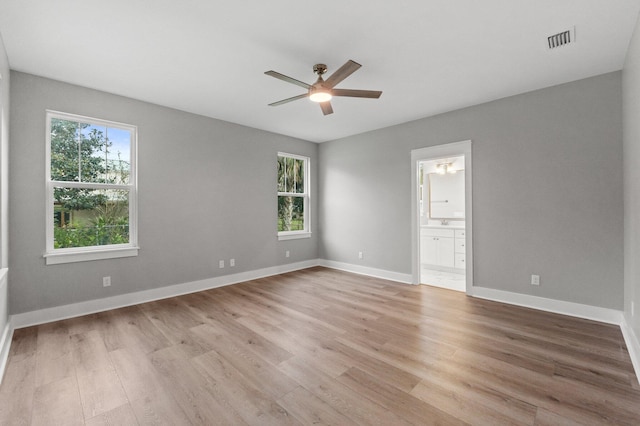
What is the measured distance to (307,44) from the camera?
2.57 meters

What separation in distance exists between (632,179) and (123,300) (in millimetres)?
5775

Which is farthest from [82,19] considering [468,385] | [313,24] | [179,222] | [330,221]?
[330,221]

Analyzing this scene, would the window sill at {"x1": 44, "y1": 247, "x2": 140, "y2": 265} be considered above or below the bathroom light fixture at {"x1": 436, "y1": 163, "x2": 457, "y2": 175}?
below

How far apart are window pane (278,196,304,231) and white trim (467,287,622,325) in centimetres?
350

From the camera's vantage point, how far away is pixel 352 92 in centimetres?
288

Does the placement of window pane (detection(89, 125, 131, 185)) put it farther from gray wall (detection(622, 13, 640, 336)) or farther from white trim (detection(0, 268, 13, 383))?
gray wall (detection(622, 13, 640, 336))

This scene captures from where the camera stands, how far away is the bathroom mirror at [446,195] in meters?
5.89

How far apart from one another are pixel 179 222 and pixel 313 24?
3328 mm

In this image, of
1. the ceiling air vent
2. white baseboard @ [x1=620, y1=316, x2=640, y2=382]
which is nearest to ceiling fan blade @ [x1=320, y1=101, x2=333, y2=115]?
the ceiling air vent

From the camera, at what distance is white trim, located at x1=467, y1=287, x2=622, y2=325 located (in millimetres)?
3137

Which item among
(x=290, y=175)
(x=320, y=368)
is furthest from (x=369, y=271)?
(x=320, y=368)

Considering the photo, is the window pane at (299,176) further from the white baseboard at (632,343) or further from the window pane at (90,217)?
the white baseboard at (632,343)

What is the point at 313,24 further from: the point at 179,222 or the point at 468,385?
the point at 179,222

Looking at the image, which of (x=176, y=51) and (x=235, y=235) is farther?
(x=235, y=235)
